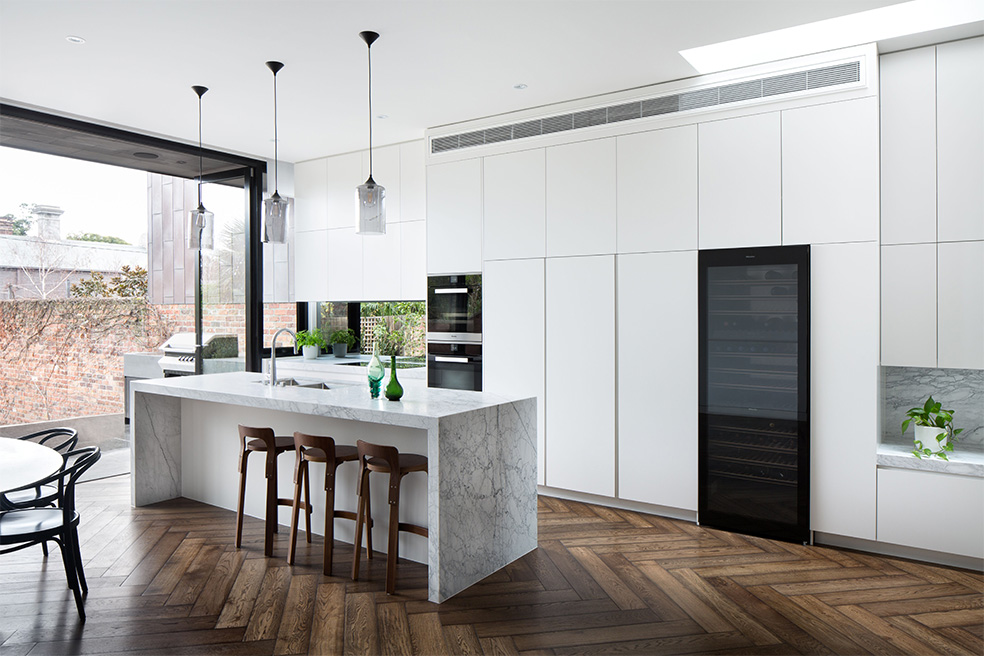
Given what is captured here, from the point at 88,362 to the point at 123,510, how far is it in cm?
278

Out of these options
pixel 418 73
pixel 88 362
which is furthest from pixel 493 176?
pixel 88 362

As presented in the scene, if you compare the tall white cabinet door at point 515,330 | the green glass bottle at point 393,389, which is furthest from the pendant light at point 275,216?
the tall white cabinet door at point 515,330

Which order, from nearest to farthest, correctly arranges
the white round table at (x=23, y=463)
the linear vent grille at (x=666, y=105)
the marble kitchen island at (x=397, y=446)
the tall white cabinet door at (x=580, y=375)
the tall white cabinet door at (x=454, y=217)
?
the white round table at (x=23, y=463) < the marble kitchen island at (x=397, y=446) < the linear vent grille at (x=666, y=105) < the tall white cabinet door at (x=580, y=375) < the tall white cabinet door at (x=454, y=217)

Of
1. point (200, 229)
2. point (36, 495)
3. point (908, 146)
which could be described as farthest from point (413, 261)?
point (908, 146)

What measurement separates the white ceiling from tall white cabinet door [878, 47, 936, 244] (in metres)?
0.65

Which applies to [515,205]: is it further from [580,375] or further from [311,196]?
[311,196]

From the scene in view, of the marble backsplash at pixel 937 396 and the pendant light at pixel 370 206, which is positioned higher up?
the pendant light at pixel 370 206

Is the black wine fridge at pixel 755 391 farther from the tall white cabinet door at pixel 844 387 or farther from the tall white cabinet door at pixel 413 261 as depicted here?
the tall white cabinet door at pixel 413 261

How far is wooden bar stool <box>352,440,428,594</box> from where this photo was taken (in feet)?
9.79

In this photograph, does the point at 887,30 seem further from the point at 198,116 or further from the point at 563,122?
the point at 198,116

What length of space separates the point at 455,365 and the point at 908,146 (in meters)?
3.31

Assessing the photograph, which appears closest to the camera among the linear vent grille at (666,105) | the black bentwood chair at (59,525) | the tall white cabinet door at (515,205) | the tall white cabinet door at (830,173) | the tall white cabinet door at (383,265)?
the black bentwood chair at (59,525)

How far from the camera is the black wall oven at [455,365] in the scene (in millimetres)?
4988

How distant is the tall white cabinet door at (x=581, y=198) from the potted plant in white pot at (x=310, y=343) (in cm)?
282
